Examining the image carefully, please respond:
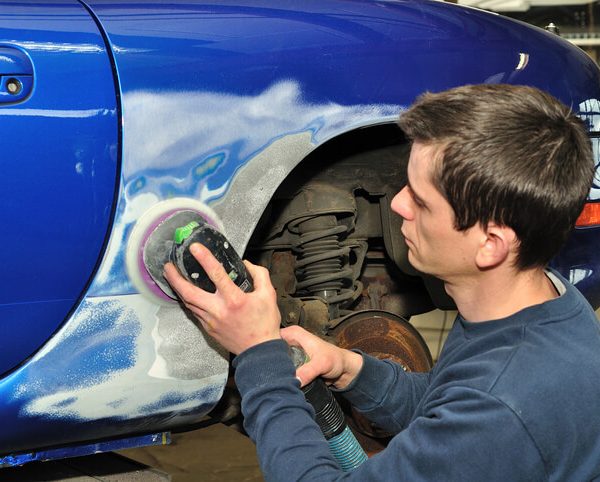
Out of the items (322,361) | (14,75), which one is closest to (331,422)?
(322,361)

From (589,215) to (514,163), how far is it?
1.21 metres

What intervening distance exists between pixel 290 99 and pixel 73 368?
0.76 metres

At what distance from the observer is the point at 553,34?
2682 millimetres

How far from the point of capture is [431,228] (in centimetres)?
160

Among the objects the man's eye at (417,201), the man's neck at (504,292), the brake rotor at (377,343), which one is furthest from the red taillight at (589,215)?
the man's eye at (417,201)

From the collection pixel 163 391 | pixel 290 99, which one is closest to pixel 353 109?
pixel 290 99

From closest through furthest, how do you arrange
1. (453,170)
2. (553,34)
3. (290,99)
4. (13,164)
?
1. (453,170)
2. (13,164)
3. (290,99)
4. (553,34)

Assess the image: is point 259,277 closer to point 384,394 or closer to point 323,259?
point 384,394

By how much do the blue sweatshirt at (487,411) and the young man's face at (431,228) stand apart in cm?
13

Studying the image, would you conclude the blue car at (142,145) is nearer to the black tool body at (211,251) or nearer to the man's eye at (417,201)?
the black tool body at (211,251)

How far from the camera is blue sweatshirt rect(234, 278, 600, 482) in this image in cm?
140

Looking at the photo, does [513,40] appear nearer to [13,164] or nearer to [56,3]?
[56,3]

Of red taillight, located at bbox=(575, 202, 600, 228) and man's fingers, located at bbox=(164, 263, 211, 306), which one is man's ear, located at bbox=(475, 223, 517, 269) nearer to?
man's fingers, located at bbox=(164, 263, 211, 306)

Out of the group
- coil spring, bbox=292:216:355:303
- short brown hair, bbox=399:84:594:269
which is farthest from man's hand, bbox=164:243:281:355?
coil spring, bbox=292:216:355:303
